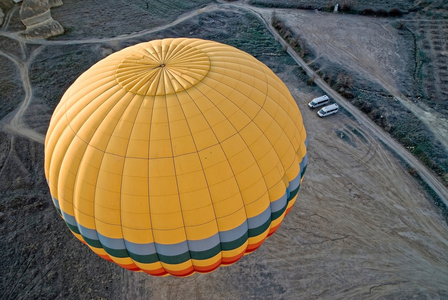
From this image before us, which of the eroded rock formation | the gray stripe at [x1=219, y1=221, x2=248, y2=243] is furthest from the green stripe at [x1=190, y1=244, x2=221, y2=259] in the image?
the eroded rock formation

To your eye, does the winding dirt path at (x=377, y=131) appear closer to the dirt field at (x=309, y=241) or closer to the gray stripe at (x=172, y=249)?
the dirt field at (x=309, y=241)

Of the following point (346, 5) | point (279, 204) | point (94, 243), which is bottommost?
point (94, 243)

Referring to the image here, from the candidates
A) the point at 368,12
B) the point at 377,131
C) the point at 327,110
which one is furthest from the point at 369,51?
the point at 377,131

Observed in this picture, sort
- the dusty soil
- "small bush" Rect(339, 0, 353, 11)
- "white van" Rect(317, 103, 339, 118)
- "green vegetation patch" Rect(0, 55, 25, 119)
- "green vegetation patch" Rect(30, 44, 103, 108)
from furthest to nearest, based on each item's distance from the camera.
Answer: "small bush" Rect(339, 0, 353, 11), "green vegetation patch" Rect(30, 44, 103, 108), "green vegetation patch" Rect(0, 55, 25, 119), the dusty soil, "white van" Rect(317, 103, 339, 118)

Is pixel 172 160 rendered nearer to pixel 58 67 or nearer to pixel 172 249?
pixel 172 249

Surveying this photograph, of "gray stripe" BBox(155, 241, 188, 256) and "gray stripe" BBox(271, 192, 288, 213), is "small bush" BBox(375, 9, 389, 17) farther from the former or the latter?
"gray stripe" BBox(155, 241, 188, 256)
